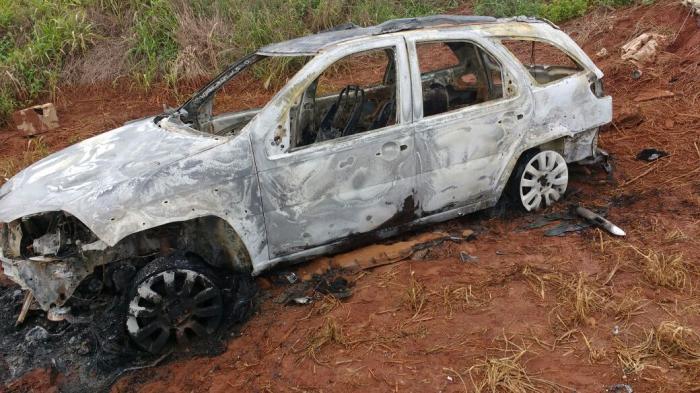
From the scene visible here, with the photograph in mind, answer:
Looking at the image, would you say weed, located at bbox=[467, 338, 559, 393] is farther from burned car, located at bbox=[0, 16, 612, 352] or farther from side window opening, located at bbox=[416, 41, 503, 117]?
side window opening, located at bbox=[416, 41, 503, 117]

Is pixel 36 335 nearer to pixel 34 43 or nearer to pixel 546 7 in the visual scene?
pixel 34 43

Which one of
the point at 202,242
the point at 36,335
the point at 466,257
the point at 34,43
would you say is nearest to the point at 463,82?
the point at 466,257

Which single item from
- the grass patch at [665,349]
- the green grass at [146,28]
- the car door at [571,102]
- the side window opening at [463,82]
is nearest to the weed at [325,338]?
the grass patch at [665,349]

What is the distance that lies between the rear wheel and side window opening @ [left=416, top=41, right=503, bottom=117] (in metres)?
2.09

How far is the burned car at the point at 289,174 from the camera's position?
3975 mm

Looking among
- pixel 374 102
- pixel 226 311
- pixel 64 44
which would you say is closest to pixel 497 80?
pixel 374 102

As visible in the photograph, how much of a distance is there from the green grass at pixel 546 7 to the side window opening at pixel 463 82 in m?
5.23

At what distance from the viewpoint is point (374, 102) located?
211 inches

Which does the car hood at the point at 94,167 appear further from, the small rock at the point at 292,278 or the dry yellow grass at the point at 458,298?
the dry yellow grass at the point at 458,298

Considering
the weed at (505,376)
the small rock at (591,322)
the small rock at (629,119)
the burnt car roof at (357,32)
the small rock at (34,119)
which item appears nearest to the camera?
the weed at (505,376)

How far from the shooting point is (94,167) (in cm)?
422

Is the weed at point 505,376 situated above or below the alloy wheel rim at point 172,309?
below

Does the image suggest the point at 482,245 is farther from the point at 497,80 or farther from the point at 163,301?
the point at 163,301

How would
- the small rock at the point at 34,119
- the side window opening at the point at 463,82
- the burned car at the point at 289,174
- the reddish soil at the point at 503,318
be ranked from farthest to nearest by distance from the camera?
1. the small rock at the point at 34,119
2. the side window opening at the point at 463,82
3. the burned car at the point at 289,174
4. the reddish soil at the point at 503,318
